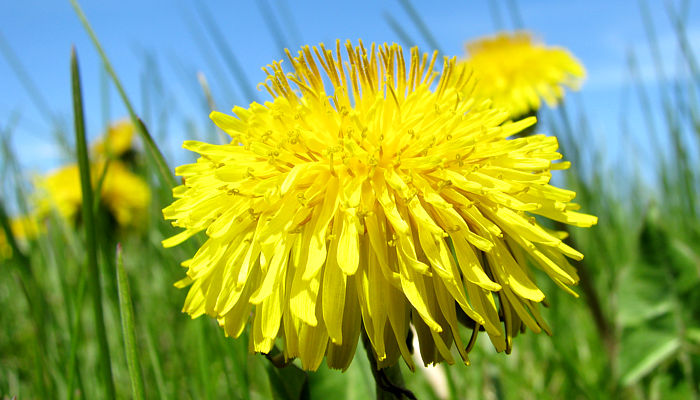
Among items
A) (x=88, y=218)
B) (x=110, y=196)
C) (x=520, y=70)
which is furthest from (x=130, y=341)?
(x=110, y=196)

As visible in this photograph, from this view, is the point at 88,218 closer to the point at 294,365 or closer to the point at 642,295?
the point at 294,365

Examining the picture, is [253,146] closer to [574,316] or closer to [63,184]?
[574,316]

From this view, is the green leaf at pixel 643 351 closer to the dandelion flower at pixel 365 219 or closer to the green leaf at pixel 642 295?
the green leaf at pixel 642 295

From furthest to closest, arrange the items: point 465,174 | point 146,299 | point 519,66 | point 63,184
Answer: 1. point 63,184
2. point 519,66
3. point 146,299
4. point 465,174

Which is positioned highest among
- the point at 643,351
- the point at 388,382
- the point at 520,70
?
the point at 520,70

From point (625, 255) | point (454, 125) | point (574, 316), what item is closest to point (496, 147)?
point (454, 125)

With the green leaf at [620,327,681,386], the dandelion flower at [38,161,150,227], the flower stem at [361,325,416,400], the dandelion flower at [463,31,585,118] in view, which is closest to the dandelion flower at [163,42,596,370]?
the flower stem at [361,325,416,400]

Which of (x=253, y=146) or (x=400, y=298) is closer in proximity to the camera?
(x=400, y=298)
